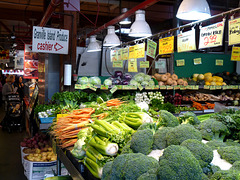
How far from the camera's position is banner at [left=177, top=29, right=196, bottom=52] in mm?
4344

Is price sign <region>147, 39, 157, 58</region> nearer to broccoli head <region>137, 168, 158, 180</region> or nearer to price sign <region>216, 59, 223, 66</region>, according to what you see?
price sign <region>216, 59, 223, 66</region>

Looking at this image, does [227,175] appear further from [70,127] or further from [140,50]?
[140,50]

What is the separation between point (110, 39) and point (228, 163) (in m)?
4.27

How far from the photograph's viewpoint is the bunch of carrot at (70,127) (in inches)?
115

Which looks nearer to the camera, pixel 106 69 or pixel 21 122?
pixel 106 69

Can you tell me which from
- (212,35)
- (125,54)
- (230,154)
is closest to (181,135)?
(230,154)

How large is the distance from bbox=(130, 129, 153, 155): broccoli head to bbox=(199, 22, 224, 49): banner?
237 cm

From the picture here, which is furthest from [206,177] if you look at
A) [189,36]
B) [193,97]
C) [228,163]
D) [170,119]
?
[193,97]

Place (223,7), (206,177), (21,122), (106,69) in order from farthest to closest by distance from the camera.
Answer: (21,122) < (223,7) < (106,69) < (206,177)

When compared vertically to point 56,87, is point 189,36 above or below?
above

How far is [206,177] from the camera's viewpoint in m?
1.39

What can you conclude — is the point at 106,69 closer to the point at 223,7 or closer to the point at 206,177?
the point at 223,7

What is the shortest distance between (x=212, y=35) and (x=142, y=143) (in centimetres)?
263

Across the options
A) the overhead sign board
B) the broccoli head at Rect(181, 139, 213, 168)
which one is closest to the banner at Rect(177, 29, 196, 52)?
the overhead sign board
